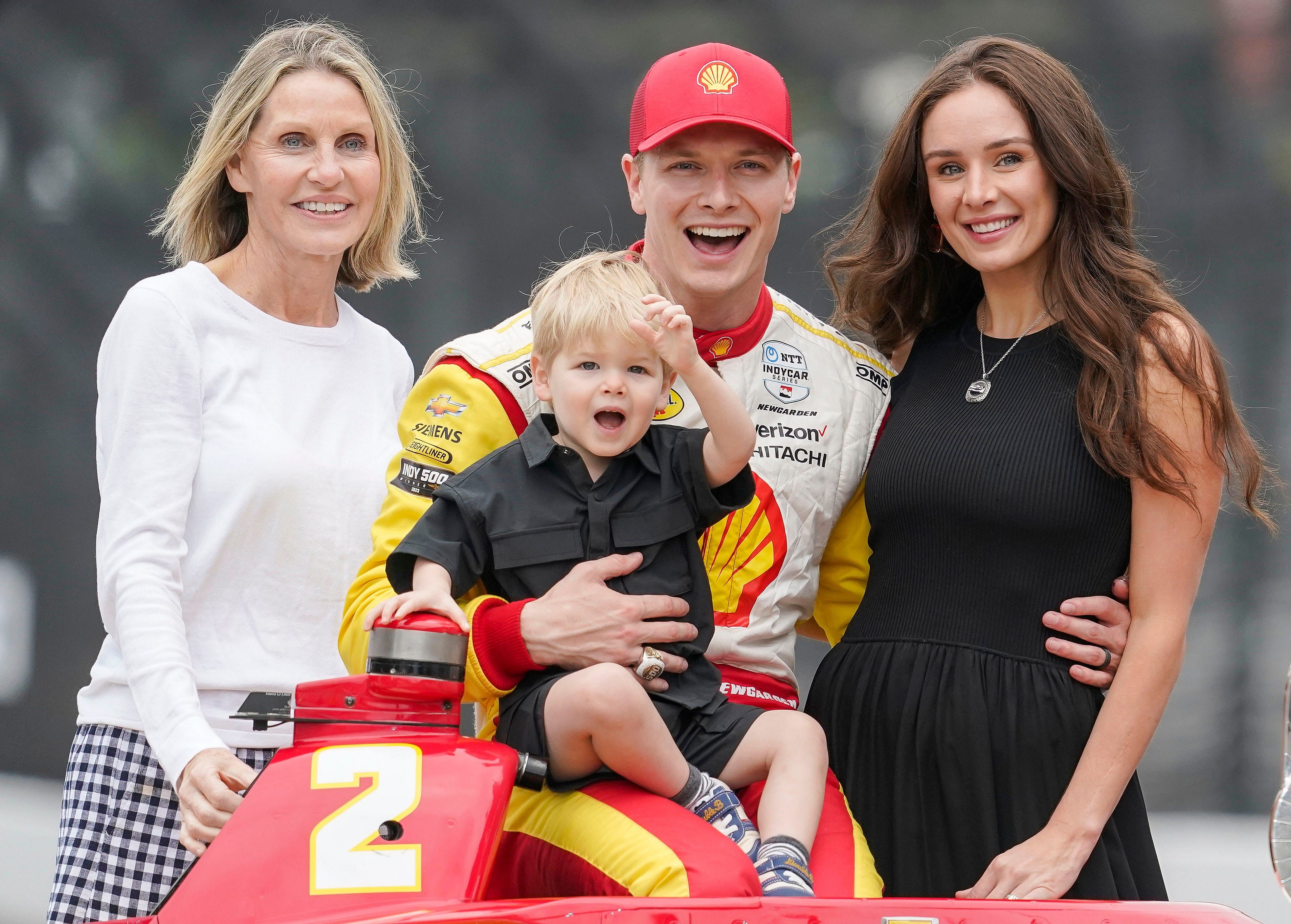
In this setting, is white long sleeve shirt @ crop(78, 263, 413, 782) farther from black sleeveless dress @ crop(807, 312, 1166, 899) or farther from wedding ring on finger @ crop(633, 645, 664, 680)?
black sleeveless dress @ crop(807, 312, 1166, 899)

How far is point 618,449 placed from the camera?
206 cm

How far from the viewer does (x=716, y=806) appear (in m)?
1.96

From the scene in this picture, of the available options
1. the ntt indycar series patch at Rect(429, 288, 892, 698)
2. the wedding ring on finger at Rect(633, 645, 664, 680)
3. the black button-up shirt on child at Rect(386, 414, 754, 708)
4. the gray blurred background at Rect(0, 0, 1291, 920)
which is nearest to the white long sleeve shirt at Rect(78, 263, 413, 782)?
the ntt indycar series patch at Rect(429, 288, 892, 698)

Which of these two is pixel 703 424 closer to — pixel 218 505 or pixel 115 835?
pixel 218 505

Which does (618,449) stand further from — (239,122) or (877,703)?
(239,122)

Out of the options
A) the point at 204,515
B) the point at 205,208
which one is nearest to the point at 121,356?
the point at 204,515

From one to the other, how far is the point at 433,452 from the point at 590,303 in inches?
15.4

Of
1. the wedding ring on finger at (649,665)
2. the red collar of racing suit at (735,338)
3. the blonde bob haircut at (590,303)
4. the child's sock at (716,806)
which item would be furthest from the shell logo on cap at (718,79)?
the child's sock at (716,806)

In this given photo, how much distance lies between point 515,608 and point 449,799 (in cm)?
42

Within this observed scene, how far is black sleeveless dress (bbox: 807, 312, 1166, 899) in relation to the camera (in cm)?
223

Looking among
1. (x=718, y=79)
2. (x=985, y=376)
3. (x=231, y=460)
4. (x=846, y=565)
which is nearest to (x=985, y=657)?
(x=846, y=565)

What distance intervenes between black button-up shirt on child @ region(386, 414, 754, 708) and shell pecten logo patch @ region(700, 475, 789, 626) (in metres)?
0.21

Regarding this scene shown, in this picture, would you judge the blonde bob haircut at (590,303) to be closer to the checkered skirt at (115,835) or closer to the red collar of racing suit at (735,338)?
the red collar of racing suit at (735,338)

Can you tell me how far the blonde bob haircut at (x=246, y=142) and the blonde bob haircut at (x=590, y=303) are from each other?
75cm
